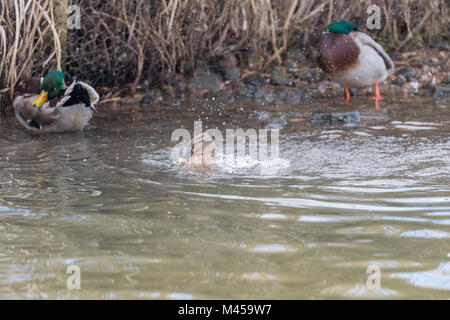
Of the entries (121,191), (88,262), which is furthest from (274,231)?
(121,191)

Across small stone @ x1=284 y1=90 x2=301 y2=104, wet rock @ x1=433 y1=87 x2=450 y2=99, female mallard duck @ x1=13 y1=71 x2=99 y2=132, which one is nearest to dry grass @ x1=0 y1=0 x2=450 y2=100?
female mallard duck @ x1=13 y1=71 x2=99 y2=132

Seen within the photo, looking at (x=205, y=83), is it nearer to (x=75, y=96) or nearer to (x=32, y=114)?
(x=75, y=96)

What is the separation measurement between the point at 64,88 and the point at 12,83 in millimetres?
595

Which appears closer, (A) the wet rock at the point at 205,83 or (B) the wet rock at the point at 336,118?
(B) the wet rock at the point at 336,118

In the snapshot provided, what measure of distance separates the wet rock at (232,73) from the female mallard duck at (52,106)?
234 cm

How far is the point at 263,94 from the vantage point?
8.27m

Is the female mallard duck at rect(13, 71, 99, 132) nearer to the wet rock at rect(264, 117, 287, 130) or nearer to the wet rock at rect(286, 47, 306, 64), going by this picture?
the wet rock at rect(264, 117, 287, 130)

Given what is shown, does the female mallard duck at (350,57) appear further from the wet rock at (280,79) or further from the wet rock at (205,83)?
the wet rock at (205,83)

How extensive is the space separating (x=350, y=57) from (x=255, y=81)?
137 cm

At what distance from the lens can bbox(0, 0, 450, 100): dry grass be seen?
6973 millimetres

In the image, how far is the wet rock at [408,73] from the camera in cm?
884

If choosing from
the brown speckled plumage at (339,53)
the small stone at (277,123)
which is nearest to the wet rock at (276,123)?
the small stone at (277,123)

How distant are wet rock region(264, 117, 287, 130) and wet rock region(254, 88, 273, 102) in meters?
1.55

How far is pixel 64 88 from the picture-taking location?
648 cm
